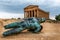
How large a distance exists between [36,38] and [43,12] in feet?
59.7

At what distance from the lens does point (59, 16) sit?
79.0ft

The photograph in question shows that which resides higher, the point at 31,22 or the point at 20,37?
the point at 31,22

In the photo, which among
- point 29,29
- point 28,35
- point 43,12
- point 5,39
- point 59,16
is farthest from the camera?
point 43,12

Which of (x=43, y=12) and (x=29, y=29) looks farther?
(x=43, y=12)

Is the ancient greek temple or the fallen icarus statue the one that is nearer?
the fallen icarus statue

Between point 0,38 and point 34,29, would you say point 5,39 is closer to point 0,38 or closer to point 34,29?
point 0,38

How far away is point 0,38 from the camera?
878cm

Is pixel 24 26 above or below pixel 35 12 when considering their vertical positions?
below

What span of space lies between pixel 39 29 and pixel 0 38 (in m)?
2.32

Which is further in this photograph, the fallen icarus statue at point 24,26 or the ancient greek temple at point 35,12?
the ancient greek temple at point 35,12

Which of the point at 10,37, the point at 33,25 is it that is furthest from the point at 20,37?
the point at 33,25

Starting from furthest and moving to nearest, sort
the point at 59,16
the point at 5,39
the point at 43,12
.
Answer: the point at 43,12 → the point at 59,16 → the point at 5,39

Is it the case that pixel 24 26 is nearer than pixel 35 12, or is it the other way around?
pixel 24 26

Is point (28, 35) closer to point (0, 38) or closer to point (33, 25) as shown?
point (33, 25)
